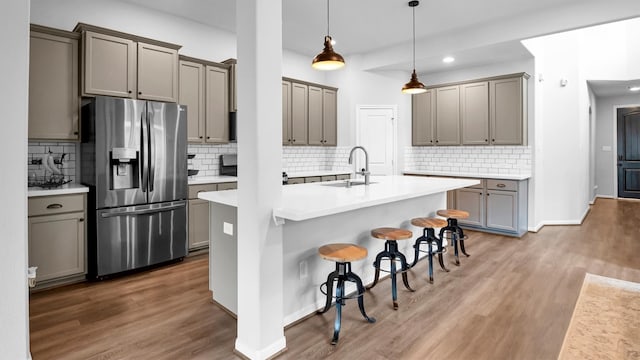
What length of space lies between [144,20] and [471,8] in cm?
403

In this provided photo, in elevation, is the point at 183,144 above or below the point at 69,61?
below

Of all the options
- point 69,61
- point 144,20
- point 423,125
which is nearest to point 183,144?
point 69,61

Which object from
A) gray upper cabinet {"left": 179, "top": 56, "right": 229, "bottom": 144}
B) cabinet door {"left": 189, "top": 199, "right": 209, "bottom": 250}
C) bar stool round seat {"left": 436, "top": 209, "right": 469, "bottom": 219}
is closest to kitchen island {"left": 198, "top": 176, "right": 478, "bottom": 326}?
bar stool round seat {"left": 436, "top": 209, "right": 469, "bottom": 219}

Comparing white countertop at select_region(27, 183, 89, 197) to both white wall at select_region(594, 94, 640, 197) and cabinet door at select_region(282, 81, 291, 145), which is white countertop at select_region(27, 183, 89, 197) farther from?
white wall at select_region(594, 94, 640, 197)

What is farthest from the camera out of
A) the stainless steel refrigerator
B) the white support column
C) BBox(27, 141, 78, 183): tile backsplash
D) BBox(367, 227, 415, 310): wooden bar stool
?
BBox(27, 141, 78, 183): tile backsplash

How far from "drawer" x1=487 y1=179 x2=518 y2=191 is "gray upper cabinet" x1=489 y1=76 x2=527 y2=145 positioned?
67 cm

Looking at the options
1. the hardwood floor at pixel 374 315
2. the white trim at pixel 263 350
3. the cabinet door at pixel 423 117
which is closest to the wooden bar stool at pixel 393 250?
the hardwood floor at pixel 374 315

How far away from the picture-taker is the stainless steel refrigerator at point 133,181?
345 centimetres

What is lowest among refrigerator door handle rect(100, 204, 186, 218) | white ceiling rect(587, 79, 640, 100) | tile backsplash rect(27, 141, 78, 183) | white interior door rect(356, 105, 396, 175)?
refrigerator door handle rect(100, 204, 186, 218)

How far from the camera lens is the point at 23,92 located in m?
1.88

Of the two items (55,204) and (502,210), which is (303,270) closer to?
(55,204)

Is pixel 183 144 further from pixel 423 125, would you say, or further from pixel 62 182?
pixel 423 125

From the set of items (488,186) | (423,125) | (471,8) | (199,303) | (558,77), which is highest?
(471,8)

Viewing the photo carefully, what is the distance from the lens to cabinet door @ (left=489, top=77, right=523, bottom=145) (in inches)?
214
